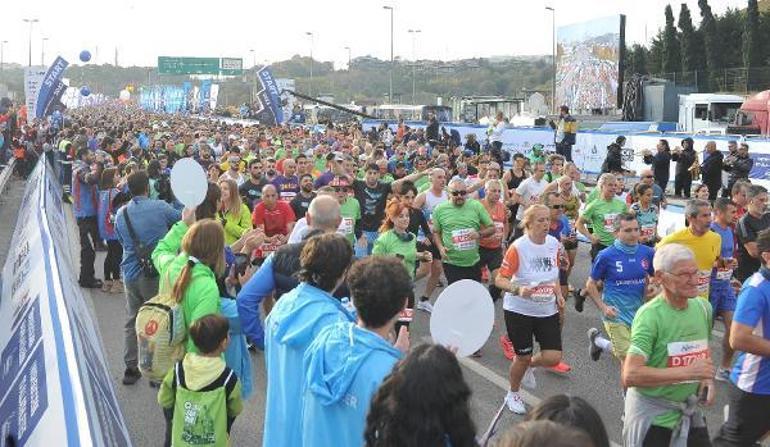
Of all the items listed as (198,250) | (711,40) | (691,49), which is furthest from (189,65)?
(198,250)

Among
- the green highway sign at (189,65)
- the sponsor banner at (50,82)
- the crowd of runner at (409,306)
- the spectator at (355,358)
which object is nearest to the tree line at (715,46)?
the sponsor banner at (50,82)

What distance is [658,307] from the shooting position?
4.52m

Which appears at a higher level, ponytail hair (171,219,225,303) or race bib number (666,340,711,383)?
ponytail hair (171,219,225,303)

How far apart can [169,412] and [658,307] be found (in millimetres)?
2872

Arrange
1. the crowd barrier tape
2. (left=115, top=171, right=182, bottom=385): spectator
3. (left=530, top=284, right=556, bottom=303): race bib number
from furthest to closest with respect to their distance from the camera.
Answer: the crowd barrier tape → (left=115, top=171, right=182, bottom=385): spectator → (left=530, top=284, right=556, bottom=303): race bib number

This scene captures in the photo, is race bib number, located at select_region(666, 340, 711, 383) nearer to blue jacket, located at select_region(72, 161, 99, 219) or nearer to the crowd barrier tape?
blue jacket, located at select_region(72, 161, 99, 219)

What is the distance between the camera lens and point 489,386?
7.74m

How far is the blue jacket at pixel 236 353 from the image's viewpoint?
17.1 ft

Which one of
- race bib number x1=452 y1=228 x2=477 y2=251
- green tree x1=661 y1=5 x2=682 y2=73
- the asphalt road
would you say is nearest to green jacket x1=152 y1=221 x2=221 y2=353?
the asphalt road

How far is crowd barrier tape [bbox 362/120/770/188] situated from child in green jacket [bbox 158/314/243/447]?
58.9ft

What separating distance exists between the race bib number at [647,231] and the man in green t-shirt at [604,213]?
31 centimetres

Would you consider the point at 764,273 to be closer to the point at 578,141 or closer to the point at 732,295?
the point at 732,295

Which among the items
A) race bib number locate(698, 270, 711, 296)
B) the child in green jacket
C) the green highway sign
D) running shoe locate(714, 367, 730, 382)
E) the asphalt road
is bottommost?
the asphalt road

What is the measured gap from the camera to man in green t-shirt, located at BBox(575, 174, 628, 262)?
996cm
